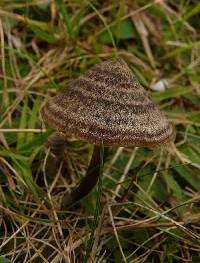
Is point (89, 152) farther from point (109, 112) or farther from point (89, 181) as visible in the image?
point (109, 112)

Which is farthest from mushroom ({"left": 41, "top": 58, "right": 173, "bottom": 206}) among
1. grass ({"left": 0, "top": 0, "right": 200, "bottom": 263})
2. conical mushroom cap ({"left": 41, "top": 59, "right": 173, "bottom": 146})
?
grass ({"left": 0, "top": 0, "right": 200, "bottom": 263})

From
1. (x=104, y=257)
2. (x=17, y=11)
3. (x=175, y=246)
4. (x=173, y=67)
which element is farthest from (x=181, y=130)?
(x=17, y=11)

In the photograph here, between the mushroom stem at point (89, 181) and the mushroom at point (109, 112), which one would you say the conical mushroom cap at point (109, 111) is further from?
the mushroom stem at point (89, 181)

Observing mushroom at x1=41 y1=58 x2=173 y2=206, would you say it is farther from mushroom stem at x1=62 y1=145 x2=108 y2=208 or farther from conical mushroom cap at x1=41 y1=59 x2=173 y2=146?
mushroom stem at x1=62 y1=145 x2=108 y2=208

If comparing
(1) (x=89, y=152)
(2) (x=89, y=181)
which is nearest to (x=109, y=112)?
(2) (x=89, y=181)

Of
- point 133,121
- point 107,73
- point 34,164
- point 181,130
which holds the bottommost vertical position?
point 181,130

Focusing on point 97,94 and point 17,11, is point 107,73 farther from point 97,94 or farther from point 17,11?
point 17,11
